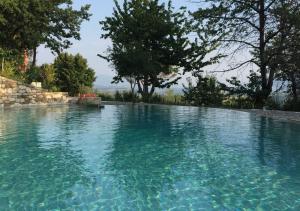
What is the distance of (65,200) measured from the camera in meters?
5.92

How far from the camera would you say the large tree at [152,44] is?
27.9 m

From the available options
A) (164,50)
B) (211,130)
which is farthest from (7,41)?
(211,130)

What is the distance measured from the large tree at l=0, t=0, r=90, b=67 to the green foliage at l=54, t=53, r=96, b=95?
1030 millimetres

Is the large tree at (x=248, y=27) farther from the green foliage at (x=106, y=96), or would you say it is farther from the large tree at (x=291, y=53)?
the green foliage at (x=106, y=96)

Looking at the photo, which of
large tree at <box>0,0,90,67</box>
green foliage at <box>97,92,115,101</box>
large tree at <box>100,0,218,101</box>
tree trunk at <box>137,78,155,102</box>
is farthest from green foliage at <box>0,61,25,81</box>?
tree trunk at <box>137,78,155,102</box>

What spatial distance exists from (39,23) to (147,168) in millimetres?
21116

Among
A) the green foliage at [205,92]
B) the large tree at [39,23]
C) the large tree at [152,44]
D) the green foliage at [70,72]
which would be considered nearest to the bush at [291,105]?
the green foliage at [205,92]

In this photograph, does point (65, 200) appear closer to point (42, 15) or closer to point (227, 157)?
point (227, 157)

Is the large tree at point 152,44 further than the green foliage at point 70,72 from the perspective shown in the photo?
No

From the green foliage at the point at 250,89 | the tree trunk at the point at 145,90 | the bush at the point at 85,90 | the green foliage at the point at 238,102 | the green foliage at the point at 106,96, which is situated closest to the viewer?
the green foliage at the point at 250,89

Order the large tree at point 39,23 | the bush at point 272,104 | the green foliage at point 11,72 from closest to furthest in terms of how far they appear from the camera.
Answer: the bush at point 272,104, the green foliage at point 11,72, the large tree at point 39,23

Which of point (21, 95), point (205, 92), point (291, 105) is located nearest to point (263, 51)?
point (291, 105)

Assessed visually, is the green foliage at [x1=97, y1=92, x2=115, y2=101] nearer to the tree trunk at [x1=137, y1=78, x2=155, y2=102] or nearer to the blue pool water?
the tree trunk at [x1=137, y1=78, x2=155, y2=102]

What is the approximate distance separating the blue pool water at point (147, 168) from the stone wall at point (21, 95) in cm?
884
